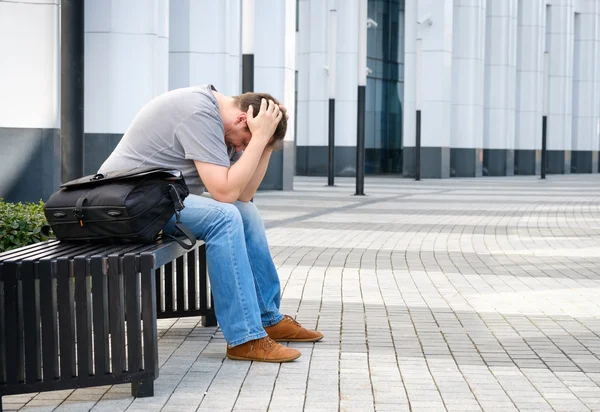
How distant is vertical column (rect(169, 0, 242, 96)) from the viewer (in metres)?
21.4

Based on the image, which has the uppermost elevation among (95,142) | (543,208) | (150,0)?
(150,0)

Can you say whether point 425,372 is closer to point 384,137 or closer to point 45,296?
point 45,296

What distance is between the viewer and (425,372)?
5059 millimetres

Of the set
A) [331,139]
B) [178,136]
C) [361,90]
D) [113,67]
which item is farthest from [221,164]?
[331,139]

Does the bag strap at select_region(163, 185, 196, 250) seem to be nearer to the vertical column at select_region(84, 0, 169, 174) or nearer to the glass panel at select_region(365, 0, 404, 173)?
the vertical column at select_region(84, 0, 169, 174)

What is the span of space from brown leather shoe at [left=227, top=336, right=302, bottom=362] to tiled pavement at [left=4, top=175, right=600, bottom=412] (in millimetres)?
53

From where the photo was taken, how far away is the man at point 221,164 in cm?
505

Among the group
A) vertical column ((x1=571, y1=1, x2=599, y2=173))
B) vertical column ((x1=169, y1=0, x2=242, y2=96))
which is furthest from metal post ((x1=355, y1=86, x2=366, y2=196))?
vertical column ((x1=571, y1=1, x2=599, y2=173))

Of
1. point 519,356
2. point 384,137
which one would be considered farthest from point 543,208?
point 384,137

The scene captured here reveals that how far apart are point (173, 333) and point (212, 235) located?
1190 mm

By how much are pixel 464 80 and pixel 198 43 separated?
20987mm

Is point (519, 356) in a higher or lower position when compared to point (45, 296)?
lower

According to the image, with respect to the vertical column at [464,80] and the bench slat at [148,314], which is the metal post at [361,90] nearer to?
the vertical column at [464,80]

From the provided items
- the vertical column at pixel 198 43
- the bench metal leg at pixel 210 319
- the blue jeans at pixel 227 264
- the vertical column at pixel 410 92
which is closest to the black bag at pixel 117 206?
the blue jeans at pixel 227 264
